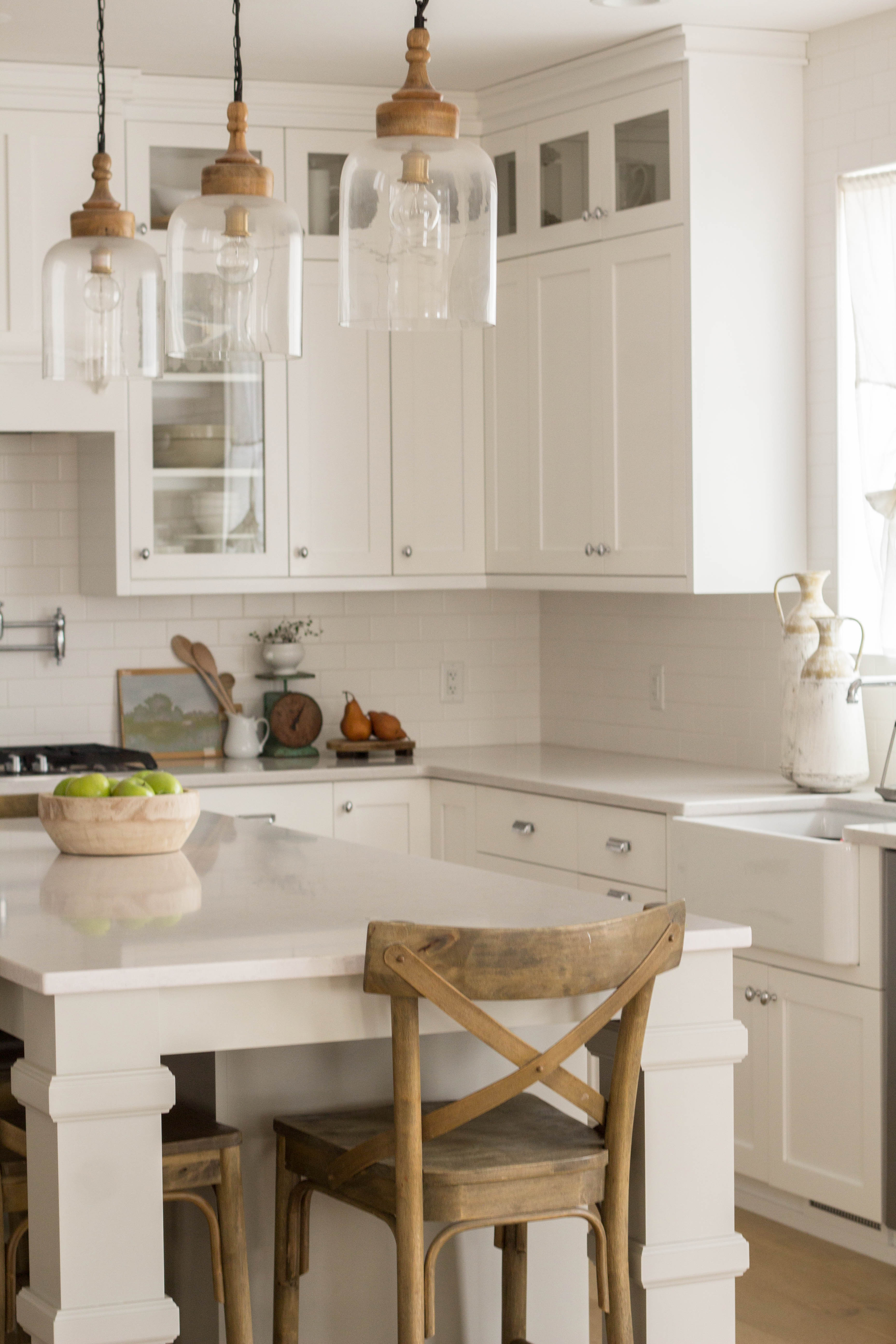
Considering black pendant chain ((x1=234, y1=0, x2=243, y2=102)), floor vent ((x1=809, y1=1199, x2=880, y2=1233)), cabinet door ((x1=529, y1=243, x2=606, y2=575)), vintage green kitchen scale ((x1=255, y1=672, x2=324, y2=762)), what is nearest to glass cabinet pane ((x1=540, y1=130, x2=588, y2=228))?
cabinet door ((x1=529, y1=243, x2=606, y2=575))

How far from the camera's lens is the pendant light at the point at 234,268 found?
2.38 meters

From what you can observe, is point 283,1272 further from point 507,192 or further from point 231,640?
point 507,192

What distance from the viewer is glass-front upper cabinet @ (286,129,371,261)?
504 cm

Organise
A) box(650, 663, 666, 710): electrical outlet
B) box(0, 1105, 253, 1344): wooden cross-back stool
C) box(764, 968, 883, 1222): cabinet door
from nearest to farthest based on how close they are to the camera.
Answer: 1. box(0, 1105, 253, 1344): wooden cross-back stool
2. box(764, 968, 883, 1222): cabinet door
3. box(650, 663, 666, 710): electrical outlet

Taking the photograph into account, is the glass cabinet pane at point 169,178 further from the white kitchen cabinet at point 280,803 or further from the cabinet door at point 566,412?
the white kitchen cabinet at point 280,803

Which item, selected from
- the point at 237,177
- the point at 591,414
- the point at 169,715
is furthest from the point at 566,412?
the point at 237,177

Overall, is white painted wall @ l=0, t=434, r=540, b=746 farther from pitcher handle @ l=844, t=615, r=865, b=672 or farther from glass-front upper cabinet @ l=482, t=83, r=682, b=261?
pitcher handle @ l=844, t=615, r=865, b=672

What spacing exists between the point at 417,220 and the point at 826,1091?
2.43 meters

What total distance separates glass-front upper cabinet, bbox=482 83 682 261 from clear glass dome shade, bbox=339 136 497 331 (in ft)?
8.11

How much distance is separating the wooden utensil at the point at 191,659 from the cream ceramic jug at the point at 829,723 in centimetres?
191

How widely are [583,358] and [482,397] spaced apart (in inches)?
20.7

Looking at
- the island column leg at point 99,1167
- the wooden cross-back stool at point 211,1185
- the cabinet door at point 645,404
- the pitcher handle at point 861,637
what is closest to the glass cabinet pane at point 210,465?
the cabinet door at point 645,404

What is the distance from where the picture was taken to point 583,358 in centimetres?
481

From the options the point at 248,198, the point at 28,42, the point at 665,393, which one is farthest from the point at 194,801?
the point at 28,42
